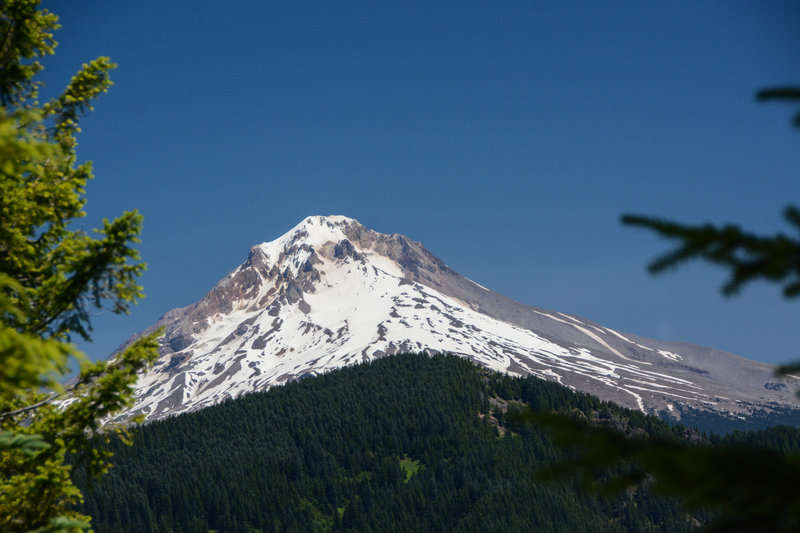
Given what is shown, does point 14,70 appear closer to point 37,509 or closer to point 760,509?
point 37,509

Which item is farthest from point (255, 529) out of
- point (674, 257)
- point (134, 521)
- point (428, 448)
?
point (674, 257)

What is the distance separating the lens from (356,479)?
569ft

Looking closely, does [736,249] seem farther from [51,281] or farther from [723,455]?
[51,281]

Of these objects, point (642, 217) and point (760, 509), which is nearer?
point (760, 509)

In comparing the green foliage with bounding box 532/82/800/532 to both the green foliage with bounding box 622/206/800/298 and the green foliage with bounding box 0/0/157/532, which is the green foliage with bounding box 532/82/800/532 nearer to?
the green foliage with bounding box 622/206/800/298

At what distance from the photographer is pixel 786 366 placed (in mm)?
4594

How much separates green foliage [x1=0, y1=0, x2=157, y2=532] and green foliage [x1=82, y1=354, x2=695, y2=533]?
14700 cm

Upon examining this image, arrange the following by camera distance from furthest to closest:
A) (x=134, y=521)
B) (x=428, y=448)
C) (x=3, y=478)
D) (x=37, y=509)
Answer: (x=428, y=448), (x=134, y=521), (x=3, y=478), (x=37, y=509)

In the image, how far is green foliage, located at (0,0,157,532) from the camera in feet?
44.8

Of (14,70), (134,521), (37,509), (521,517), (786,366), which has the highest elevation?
(14,70)

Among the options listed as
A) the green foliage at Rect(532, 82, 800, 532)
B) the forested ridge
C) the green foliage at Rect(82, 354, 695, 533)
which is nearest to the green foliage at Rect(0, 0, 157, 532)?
the green foliage at Rect(532, 82, 800, 532)

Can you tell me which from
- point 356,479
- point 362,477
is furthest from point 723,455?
point 362,477

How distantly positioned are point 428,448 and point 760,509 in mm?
189860

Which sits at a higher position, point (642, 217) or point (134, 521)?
point (642, 217)
